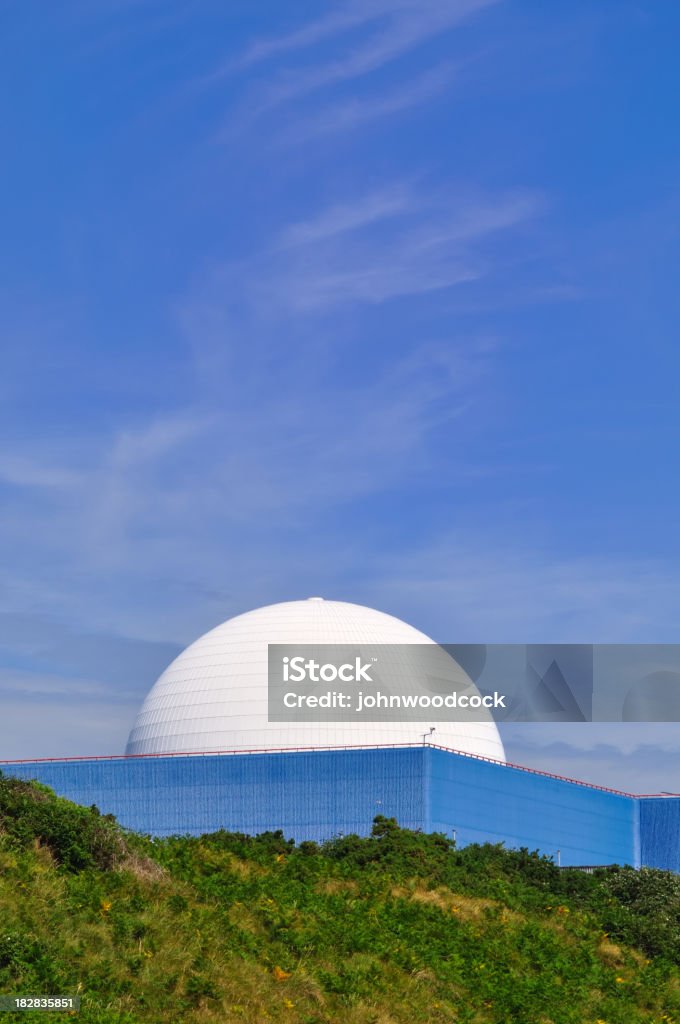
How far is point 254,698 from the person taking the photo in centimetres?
5891

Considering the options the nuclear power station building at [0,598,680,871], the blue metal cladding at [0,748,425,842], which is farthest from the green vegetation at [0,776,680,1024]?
the nuclear power station building at [0,598,680,871]

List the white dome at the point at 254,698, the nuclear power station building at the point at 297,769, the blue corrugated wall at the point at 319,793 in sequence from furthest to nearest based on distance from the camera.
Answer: the white dome at the point at 254,698
the nuclear power station building at the point at 297,769
the blue corrugated wall at the point at 319,793

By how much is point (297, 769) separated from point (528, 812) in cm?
1232

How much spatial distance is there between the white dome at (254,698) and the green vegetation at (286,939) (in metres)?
24.4

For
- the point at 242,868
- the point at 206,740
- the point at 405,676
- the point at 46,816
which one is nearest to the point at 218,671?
the point at 206,740

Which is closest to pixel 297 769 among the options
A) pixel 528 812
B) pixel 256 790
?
pixel 256 790

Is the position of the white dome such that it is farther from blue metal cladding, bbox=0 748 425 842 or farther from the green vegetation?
the green vegetation

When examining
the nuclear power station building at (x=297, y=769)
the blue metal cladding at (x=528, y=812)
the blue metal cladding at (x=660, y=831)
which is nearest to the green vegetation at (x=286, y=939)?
the blue metal cladding at (x=528, y=812)

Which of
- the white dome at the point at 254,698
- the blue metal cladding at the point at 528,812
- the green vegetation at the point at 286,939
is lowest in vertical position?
the green vegetation at the point at 286,939

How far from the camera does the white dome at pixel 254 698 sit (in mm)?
57875

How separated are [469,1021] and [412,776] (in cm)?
3287

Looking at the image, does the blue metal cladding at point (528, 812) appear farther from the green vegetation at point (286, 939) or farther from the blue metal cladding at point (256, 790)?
the green vegetation at point (286, 939)

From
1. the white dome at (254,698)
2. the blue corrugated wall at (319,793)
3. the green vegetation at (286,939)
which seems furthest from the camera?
the white dome at (254,698)

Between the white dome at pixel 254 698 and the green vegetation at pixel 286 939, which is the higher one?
the white dome at pixel 254 698
